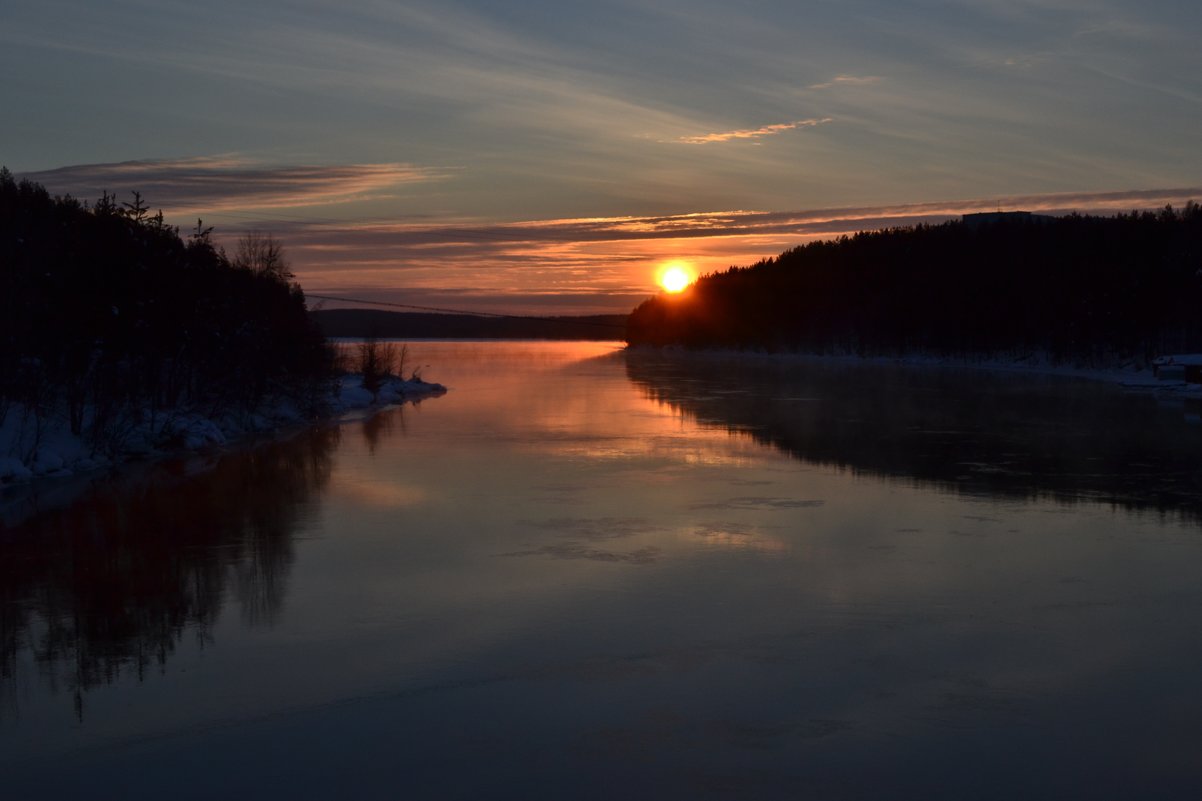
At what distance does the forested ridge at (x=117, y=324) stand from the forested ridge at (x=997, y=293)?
7269 centimetres

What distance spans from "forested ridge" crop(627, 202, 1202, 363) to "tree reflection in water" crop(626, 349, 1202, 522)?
35.3m

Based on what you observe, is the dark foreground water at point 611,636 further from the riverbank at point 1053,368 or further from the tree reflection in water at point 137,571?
the riverbank at point 1053,368

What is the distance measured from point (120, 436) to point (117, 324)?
477cm

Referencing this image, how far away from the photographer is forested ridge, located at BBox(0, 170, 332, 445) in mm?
27906

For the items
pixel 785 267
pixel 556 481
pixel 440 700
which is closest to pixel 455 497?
pixel 556 481

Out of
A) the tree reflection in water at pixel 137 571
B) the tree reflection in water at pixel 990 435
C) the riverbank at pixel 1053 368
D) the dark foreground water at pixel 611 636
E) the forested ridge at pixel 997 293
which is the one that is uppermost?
the forested ridge at pixel 997 293

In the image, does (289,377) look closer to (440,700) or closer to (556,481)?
(556,481)

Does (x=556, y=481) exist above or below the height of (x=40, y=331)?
below

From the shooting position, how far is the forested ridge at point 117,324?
2791cm

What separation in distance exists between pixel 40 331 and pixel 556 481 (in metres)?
14.8

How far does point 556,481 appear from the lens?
76.7ft

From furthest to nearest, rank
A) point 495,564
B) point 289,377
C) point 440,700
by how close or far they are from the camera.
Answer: point 289,377
point 495,564
point 440,700

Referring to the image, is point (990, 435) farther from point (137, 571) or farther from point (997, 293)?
point (997, 293)

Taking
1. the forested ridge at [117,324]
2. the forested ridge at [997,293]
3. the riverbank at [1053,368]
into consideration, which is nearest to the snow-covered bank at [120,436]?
the forested ridge at [117,324]
